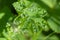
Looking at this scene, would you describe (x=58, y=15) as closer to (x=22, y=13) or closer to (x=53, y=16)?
(x=53, y=16)

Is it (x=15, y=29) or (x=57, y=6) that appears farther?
(x=57, y=6)

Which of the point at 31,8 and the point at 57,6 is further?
the point at 57,6

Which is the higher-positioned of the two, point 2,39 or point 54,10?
point 54,10

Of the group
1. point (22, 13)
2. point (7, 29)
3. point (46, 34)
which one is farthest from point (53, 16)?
point (7, 29)

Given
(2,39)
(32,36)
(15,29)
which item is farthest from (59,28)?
(2,39)

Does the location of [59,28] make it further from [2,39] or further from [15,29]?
[2,39]

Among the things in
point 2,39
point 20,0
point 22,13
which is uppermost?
point 20,0
